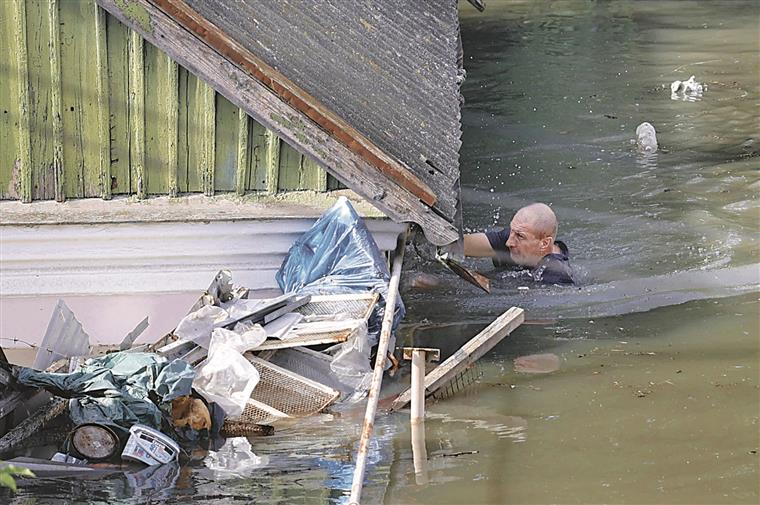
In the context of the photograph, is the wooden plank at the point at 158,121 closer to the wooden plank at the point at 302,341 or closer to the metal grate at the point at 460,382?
the wooden plank at the point at 302,341

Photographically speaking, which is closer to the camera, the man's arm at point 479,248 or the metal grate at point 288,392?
the metal grate at point 288,392

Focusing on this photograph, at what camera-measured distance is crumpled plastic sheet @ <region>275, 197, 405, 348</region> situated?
23.5 ft

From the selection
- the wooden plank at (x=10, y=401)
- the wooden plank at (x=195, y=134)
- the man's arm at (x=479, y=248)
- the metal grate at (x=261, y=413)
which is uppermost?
the wooden plank at (x=195, y=134)

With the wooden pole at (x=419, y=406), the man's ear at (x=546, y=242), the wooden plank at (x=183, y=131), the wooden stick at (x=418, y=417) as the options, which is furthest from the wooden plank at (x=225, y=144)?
the man's ear at (x=546, y=242)

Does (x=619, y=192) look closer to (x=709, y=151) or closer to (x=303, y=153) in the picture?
(x=709, y=151)

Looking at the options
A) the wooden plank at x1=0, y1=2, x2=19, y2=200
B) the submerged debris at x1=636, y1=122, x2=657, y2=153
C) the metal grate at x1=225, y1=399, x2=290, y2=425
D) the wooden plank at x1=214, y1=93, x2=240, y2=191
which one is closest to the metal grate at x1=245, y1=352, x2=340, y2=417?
the metal grate at x1=225, y1=399, x2=290, y2=425

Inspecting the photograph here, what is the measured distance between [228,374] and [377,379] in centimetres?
121

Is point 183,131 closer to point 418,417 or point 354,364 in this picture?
point 354,364

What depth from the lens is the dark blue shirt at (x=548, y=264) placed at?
9047 millimetres

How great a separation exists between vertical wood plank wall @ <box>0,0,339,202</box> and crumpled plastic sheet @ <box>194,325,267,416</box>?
47.5 inches

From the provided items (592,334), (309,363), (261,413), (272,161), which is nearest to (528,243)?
(592,334)

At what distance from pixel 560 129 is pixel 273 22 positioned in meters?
6.26

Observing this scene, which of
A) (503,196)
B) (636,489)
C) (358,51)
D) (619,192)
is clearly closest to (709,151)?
(619,192)

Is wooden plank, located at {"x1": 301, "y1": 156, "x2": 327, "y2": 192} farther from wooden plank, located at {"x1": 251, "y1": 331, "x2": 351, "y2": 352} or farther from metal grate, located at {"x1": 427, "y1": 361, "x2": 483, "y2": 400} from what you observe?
metal grate, located at {"x1": 427, "y1": 361, "x2": 483, "y2": 400}
